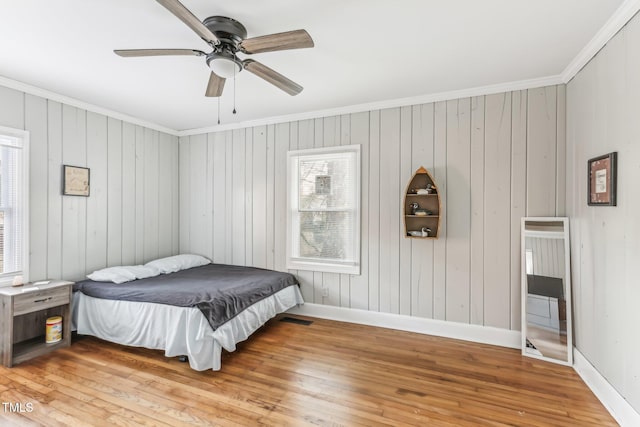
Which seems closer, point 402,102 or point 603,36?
point 603,36

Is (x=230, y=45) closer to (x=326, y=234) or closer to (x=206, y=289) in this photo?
(x=206, y=289)

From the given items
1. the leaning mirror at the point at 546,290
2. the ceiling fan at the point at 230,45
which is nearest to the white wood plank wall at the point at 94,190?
the ceiling fan at the point at 230,45

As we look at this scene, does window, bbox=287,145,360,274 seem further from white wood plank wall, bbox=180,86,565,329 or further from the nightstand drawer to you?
the nightstand drawer

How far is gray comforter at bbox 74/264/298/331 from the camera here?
2754 millimetres

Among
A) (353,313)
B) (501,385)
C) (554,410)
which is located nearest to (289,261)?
(353,313)

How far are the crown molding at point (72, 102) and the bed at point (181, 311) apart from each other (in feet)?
6.38

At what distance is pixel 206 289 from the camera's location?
3.04 m

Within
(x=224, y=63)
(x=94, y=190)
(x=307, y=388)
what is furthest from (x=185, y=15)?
(x=94, y=190)

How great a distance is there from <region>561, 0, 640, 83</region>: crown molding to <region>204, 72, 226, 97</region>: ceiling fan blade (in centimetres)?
260

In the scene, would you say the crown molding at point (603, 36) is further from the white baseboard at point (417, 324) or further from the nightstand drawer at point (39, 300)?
the nightstand drawer at point (39, 300)

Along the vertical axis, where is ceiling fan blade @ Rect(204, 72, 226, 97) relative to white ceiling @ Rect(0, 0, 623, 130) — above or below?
below

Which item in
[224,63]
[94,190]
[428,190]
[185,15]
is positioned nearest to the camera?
[185,15]

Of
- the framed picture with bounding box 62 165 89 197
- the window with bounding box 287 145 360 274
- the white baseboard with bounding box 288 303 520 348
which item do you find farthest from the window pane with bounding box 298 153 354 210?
the framed picture with bounding box 62 165 89 197

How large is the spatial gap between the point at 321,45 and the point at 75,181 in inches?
122
